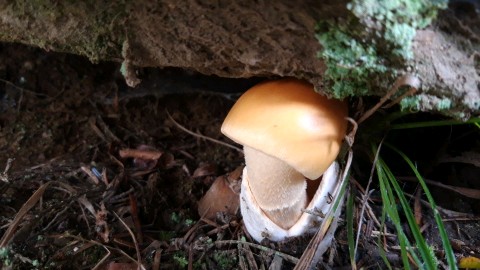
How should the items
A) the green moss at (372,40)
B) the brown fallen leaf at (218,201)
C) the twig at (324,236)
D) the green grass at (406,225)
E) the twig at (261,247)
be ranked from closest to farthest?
the green moss at (372,40) → the green grass at (406,225) → the twig at (324,236) → the twig at (261,247) → the brown fallen leaf at (218,201)

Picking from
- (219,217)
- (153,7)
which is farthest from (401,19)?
(219,217)

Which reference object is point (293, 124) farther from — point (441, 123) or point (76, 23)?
point (76, 23)

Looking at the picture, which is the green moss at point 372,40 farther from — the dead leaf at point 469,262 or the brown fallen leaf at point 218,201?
the brown fallen leaf at point 218,201

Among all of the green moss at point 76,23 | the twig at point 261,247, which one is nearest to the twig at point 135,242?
the twig at point 261,247

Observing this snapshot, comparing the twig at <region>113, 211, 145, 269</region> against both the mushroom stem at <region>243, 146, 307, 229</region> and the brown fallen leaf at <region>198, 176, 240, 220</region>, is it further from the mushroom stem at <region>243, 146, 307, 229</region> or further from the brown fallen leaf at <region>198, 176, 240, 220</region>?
the mushroom stem at <region>243, 146, 307, 229</region>

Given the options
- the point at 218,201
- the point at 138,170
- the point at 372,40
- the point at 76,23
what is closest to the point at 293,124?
the point at 372,40

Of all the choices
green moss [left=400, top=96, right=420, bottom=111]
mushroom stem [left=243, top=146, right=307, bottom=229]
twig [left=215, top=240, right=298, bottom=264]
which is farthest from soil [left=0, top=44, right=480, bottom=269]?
green moss [left=400, top=96, right=420, bottom=111]

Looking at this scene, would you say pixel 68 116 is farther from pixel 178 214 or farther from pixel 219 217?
pixel 219 217
